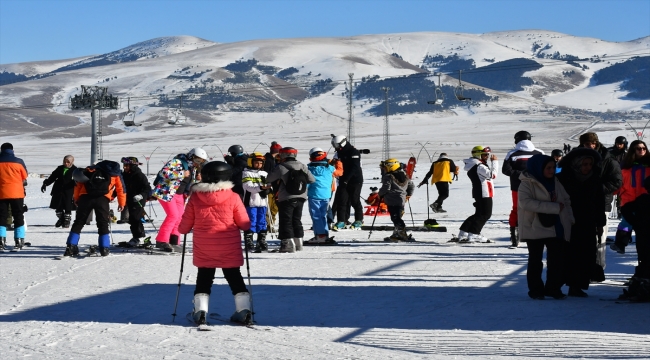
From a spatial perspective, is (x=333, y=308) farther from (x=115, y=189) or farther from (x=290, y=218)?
(x=115, y=189)

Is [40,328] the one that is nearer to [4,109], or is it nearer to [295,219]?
[295,219]

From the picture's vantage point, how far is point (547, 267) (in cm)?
811

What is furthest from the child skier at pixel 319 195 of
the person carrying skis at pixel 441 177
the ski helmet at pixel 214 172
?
the person carrying skis at pixel 441 177

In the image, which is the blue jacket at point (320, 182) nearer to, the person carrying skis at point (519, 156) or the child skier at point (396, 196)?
the child skier at point (396, 196)

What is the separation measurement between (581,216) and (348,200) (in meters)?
8.50

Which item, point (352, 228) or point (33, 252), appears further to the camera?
point (352, 228)

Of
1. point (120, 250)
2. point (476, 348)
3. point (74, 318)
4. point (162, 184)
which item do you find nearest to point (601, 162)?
point (476, 348)

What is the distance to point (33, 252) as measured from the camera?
1284 cm

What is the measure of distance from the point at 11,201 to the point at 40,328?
19.5 feet

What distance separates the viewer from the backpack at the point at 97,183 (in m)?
11.8

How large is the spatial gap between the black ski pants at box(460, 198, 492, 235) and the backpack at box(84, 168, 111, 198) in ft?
15.9

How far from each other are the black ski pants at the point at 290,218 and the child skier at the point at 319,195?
0.79 m

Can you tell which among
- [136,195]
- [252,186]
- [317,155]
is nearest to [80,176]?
[136,195]

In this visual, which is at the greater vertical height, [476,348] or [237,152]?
[237,152]
